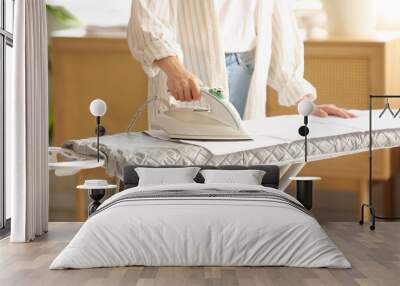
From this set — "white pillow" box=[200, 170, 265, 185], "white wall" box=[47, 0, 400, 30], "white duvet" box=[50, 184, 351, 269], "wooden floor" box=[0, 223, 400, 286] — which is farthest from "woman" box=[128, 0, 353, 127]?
"white duvet" box=[50, 184, 351, 269]

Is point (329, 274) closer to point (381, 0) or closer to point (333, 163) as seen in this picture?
point (333, 163)

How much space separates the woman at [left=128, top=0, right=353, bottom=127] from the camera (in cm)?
653

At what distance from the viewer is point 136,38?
659cm

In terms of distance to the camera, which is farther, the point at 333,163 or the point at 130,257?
the point at 333,163

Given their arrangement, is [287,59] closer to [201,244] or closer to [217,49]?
[217,49]

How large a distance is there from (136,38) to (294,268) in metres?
3.17

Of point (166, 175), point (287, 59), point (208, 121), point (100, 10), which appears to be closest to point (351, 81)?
point (287, 59)

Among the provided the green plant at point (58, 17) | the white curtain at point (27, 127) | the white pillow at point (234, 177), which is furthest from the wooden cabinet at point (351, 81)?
the white curtain at point (27, 127)

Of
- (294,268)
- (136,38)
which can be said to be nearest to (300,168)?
(136,38)

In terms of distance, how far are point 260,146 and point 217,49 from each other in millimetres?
1021

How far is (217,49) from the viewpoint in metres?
6.59

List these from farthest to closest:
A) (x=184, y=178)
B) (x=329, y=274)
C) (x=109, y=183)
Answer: (x=109, y=183) → (x=184, y=178) → (x=329, y=274)

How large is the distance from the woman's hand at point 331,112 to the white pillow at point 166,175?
1.35m

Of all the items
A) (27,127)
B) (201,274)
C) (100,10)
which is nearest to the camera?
(201,274)
